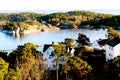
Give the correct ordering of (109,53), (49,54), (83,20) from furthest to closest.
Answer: (83,20) → (49,54) → (109,53)

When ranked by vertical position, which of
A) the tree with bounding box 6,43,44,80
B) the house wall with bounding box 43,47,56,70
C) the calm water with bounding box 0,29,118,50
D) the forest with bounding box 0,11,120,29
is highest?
the tree with bounding box 6,43,44,80

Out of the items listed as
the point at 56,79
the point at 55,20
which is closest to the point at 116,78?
the point at 56,79

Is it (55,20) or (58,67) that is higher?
(58,67)

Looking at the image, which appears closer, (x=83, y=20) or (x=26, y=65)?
(x=26, y=65)

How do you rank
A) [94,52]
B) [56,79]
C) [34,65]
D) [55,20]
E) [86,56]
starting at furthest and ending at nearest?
[55,20] < [94,52] < [86,56] < [56,79] < [34,65]

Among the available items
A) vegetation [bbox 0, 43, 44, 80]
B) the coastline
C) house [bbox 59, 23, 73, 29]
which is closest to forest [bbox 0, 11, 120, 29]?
house [bbox 59, 23, 73, 29]

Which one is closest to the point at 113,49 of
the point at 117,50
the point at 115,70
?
the point at 117,50

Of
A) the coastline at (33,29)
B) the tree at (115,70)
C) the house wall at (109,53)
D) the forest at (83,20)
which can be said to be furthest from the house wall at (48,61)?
the forest at (83,20)

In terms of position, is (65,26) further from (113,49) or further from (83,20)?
(113,49)

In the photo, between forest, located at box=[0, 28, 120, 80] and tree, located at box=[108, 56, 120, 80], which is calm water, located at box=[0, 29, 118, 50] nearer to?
forest, located at box=[0, 28, 120, 80]

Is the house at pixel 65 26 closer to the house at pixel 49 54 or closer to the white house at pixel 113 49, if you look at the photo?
the house at pixel 49 54

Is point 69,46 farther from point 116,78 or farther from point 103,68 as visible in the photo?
point 116,78
